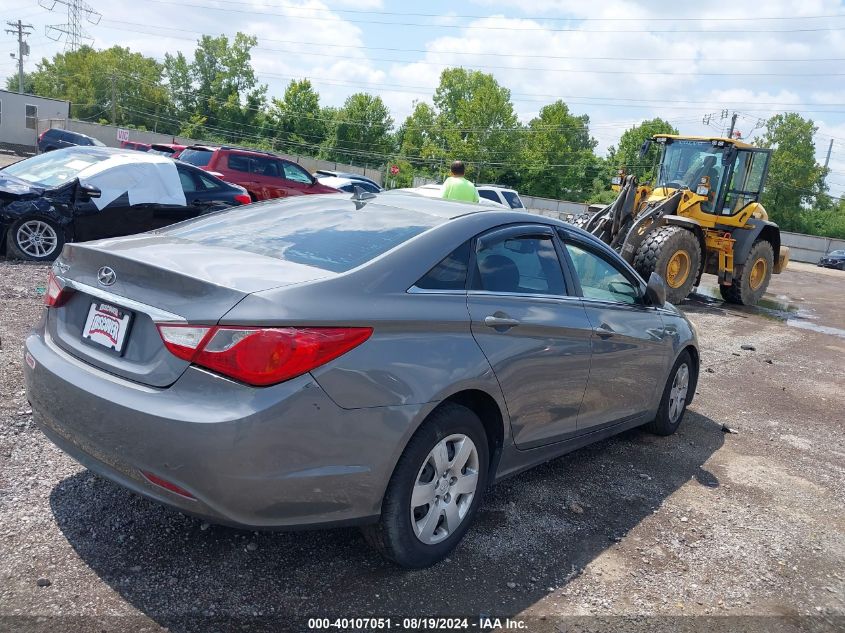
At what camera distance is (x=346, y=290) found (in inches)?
107

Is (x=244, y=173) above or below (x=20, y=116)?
below

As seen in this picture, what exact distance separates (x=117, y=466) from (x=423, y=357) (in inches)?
49.6

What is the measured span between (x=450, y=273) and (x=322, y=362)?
0.90 m

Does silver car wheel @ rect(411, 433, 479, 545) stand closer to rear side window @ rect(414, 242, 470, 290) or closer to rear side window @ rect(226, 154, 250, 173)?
rear side window @ rect(414, 242, 470, 290)

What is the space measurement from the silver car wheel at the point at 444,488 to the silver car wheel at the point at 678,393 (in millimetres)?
2553

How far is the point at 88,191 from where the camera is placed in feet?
27.6

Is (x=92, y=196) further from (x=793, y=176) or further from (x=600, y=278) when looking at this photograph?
(x=793, y=176)

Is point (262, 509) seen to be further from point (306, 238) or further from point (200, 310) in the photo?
point (306, 238)

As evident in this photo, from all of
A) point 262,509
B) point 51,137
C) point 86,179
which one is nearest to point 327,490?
point 262,509

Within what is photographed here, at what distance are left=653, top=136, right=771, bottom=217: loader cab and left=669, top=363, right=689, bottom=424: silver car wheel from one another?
29.5 ft

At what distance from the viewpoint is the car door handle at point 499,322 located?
3.20 metres

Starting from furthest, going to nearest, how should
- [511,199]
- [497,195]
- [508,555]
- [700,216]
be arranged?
1. [511,199]
2. [497,195]
3. [700,216]
4. [508,555]

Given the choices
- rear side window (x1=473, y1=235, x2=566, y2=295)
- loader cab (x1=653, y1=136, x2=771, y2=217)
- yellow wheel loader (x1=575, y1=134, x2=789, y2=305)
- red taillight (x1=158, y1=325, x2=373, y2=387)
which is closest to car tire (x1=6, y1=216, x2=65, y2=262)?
rear side window (x1=473, y1=235, x2=566, y2=295)

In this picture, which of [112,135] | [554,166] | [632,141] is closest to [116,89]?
[112,135]
